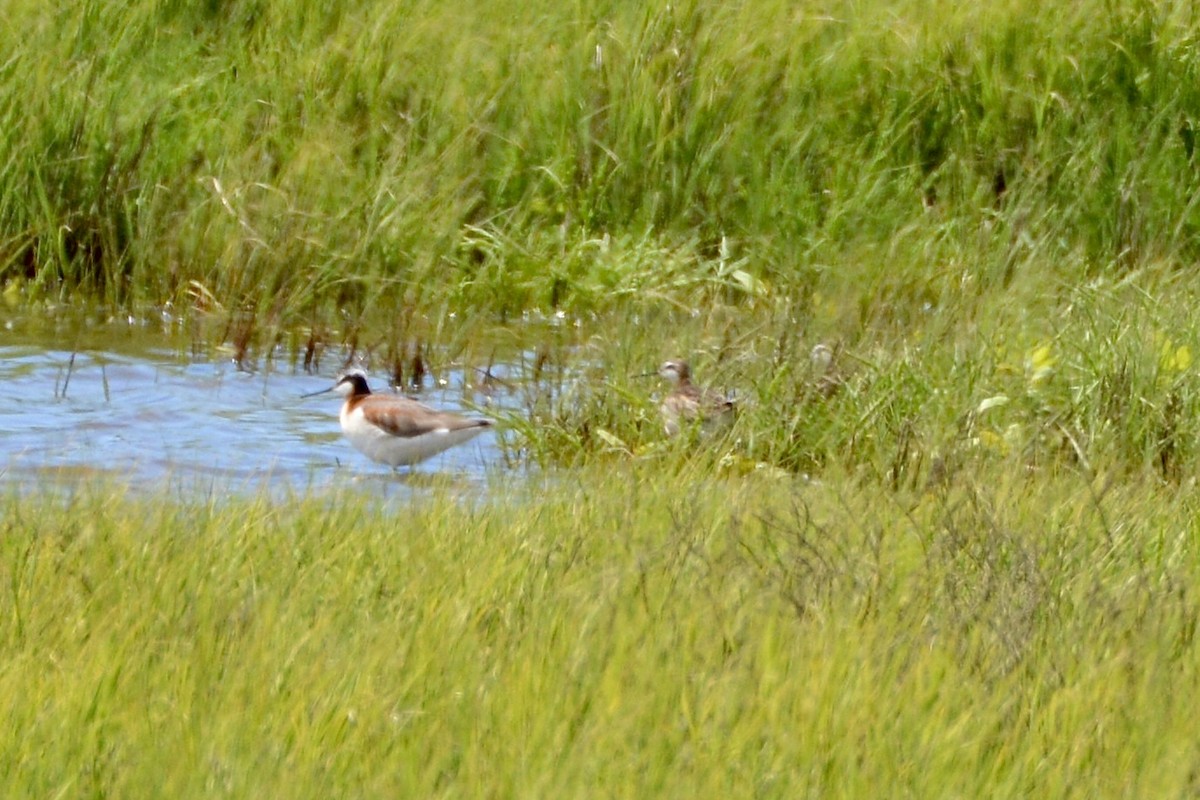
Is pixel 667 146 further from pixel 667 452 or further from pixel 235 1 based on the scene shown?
pixel 667 452

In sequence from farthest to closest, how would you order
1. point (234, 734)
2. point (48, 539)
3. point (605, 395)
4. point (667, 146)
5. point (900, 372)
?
point (667, 146) → point (605, 395) → point (900, 372) → point (48, 539) → point (234, 734)

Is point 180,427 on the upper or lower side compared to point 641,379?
lower

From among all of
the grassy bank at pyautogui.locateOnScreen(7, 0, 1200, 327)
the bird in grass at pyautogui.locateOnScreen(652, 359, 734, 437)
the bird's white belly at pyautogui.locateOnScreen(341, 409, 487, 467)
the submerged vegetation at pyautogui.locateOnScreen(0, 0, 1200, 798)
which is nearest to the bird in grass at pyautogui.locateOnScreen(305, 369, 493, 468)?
the bird's white belly at pyautogui.locateOnScreen(341, 409, 487, 467)

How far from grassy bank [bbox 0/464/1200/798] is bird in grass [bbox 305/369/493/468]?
192 centimetres

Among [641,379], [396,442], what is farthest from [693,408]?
[396,442]

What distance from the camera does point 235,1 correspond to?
11445mm

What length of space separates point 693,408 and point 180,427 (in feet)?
7.07

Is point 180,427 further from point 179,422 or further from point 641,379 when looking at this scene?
point 641,379

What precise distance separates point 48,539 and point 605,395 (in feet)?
9.82

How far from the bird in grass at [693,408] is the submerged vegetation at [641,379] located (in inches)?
4.2

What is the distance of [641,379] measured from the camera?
7891mm

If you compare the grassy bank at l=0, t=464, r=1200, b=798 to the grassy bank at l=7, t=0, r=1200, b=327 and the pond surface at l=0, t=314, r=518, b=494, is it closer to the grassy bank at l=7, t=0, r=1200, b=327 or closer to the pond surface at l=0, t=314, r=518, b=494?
the pond surface at l=0, t=314, r=518, b=494

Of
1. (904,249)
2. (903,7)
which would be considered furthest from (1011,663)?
(903,7)

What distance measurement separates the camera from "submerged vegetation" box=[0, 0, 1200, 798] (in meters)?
4.04
